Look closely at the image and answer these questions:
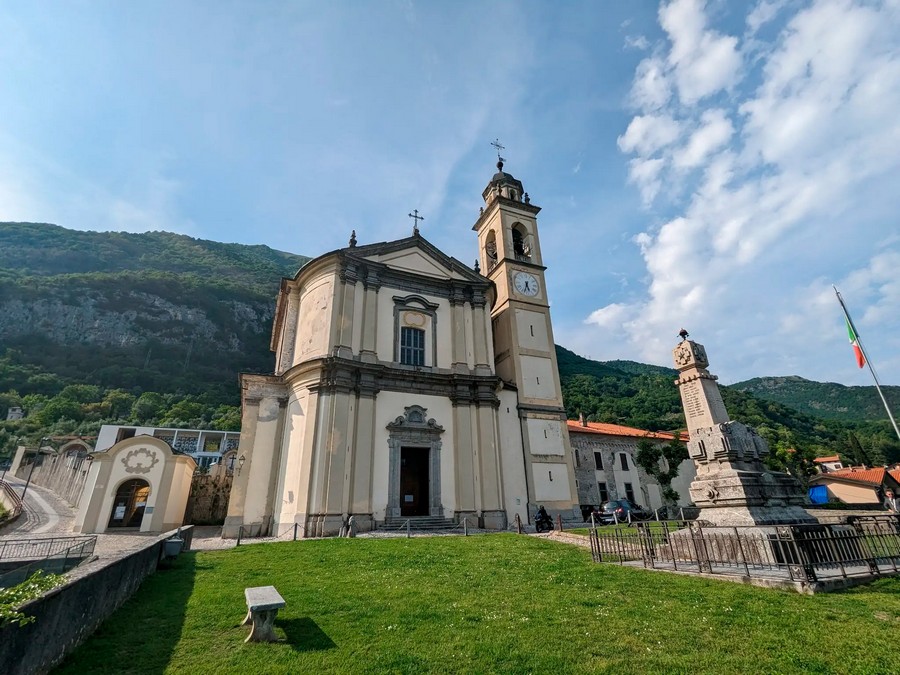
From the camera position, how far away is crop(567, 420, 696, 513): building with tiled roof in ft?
106

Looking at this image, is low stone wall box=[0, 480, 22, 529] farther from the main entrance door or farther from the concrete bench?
the concrete bench

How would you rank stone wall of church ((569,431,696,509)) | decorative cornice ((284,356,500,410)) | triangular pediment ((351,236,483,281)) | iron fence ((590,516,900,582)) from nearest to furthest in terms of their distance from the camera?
iron fence ((590,516,900,582))
decorative cornice ((284,356,500,410))
triangular pediment ((351,236,483,281))
stone wall of church ((569,431,696,509))

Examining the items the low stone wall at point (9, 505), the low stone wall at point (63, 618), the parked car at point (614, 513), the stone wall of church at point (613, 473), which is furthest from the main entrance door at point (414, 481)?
the low stone wall at point (9, 505)

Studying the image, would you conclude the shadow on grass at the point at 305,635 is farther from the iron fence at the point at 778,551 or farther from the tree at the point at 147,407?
the tree at the point at 147,407

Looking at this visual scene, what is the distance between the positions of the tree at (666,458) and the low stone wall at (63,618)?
3062 cm

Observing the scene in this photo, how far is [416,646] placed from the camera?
193 inches

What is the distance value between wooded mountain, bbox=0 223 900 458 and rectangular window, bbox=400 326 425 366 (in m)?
34.6

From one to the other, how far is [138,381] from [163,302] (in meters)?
28.9

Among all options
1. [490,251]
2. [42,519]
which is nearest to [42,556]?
[42,519]

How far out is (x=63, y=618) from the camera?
4391 mm

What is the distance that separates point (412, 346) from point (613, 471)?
20.3m

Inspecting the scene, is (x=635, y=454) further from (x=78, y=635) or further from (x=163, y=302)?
(x=163, y=302)

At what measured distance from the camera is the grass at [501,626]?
173 inches

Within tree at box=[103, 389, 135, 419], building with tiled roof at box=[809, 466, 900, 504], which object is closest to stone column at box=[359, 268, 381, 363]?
building with tiled roof at box=[809, 466, 900, 504]
